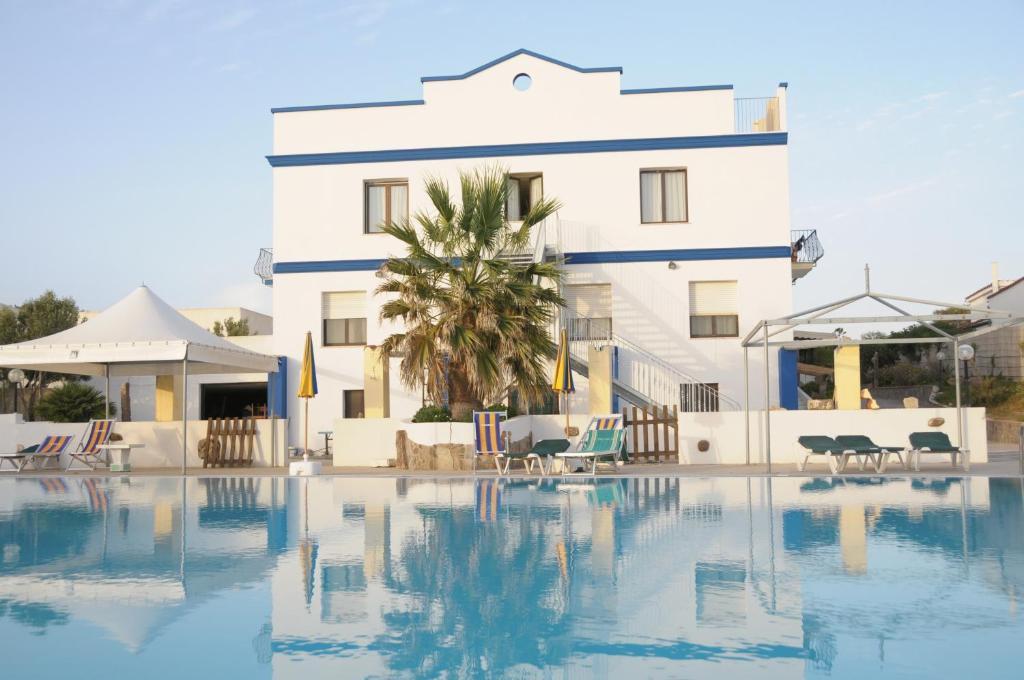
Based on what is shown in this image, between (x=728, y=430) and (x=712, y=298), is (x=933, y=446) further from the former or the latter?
(x=712, y=298)

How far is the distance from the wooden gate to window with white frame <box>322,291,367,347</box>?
8.31 meters

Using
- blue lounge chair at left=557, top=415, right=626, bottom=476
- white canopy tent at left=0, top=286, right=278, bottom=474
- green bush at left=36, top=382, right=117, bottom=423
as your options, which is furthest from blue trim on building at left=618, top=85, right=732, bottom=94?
green bush at left=36, top=382, right=117, bottom=423

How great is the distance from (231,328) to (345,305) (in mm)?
17647

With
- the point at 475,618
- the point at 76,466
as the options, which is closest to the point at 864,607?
the point at 475,618

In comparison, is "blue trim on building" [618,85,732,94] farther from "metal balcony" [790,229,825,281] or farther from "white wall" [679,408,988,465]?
"white wall" [679,408,988,465]

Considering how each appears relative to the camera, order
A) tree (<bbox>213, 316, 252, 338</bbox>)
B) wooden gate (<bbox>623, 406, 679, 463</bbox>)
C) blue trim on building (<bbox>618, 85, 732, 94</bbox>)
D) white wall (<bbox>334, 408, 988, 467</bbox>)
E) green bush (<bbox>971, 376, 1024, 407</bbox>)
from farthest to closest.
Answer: tree (<bbox>213, 316, 252, 338</bbox>), green bush (<bbox>971, 376, 1024, 407</bbox>), blue trim on building (<bbox>618, 85, 732, 94</bbox>), wooden gate (<bbox>623, 406, 679, 463</bbox>), white wall (<bbox>334, 408, 988, 467</bbox>)

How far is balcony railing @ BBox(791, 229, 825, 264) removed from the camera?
988 inches

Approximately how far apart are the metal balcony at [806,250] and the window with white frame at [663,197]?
3.85 metres

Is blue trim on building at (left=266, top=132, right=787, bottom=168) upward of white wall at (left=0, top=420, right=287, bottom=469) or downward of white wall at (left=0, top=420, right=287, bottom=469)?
upward

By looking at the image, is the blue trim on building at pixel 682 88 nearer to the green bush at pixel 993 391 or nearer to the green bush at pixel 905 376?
the green bush at pixel 993 391

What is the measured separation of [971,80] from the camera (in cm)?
1845

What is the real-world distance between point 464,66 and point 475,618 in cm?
2043

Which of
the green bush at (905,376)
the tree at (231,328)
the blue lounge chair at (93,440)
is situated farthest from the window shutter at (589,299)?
the tree at (231,328)

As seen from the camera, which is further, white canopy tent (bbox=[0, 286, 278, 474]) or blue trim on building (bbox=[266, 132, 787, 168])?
blue trim on building (bbox=[266, 132, 787, 168])
